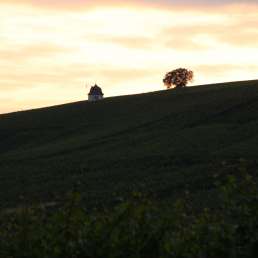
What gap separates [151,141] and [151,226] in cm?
4400

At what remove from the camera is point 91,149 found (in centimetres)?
5309

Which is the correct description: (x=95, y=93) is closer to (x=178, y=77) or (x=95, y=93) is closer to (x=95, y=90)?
(x=95, y=90)

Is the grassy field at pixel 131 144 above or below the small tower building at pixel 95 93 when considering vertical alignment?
below

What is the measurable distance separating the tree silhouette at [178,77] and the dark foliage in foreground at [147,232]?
5322 inches

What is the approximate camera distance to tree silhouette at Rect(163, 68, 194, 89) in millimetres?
143500

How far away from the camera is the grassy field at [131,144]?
35344 mm

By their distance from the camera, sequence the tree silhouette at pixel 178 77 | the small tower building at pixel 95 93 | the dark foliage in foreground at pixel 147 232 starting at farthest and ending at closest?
the tree silhouette at pixel 178 77 → the small tower building at pixel 95 93 → the dark foliage in foreground at pixel 147 232

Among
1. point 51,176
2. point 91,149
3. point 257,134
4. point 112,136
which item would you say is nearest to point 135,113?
point 112,136

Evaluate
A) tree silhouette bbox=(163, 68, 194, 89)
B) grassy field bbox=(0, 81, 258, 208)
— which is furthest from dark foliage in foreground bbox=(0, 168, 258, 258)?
tree silhouette bbox=(163, 68, 194, 89)

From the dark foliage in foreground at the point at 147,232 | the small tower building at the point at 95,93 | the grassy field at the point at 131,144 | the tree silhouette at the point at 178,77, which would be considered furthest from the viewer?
the tree silhouette at the point at 178,77

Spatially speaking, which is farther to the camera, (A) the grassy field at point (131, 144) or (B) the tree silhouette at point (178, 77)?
(B) the tree silhouette at point (178, 77)

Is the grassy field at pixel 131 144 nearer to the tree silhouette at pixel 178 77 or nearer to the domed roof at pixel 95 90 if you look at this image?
the domed roof at pixel 95 90

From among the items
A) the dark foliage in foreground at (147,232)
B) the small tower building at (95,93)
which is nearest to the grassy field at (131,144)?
the dark foliage in foreground at (147,232)

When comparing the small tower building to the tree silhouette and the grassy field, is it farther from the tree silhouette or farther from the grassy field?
the grassy field
